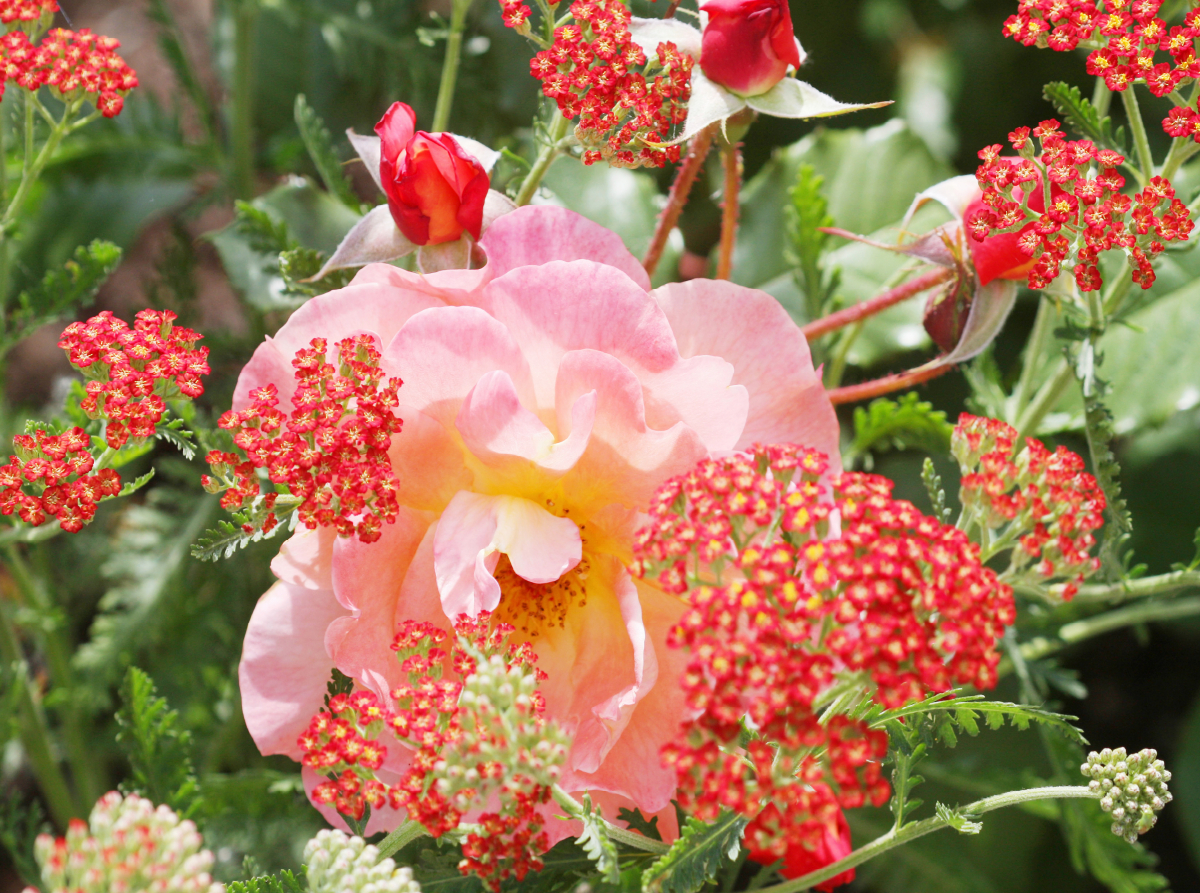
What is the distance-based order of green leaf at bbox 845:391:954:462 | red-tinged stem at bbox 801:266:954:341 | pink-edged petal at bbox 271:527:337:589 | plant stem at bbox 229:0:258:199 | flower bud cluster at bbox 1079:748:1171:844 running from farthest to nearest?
plant stem at bbox 229:0:258:199 < green leaf at bbox 845:391:954:462 < red-tinged stem at bbox 801:266:954:341 < pink-edged petal at bbox 271:527:337:589 < flower bud cluster at bbox 1079:748:1171:844

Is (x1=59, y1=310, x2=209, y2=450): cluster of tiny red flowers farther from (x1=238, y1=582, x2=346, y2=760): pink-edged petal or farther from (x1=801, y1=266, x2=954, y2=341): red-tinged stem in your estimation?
(x1=801, y1=266, x2=954, y2=341): red-tinged stem

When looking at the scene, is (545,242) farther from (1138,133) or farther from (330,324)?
(1138,133)

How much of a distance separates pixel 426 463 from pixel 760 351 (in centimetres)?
23

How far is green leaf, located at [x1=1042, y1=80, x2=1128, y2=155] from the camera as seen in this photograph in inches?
28.4

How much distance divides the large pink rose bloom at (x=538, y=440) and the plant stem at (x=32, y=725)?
0.41 metres

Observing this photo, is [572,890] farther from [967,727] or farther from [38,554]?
[38,554]

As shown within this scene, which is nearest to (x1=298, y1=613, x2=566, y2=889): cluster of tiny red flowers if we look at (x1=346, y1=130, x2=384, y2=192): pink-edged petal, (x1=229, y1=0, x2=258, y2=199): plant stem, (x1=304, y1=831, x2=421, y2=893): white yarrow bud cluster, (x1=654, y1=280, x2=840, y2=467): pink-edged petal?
(x1=304, y1=831, x2=421, y2=893): white yarrow bud cluster

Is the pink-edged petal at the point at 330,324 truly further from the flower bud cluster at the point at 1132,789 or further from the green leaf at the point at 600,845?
the flower bud cluster at the point at 1132,789

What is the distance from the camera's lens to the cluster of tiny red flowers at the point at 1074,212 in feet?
2.03

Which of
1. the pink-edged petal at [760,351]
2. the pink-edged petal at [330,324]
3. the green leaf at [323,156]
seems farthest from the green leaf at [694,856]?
the green leaf at [323,156]

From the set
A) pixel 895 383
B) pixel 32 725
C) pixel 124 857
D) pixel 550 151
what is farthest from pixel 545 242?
pixel 32 725

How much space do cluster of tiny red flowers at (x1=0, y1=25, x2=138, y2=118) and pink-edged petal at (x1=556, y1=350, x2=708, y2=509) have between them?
0.38 m

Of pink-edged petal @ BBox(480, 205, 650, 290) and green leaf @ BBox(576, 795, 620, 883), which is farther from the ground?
pink-edged petal @ BBox(480, 205, 650, 290)

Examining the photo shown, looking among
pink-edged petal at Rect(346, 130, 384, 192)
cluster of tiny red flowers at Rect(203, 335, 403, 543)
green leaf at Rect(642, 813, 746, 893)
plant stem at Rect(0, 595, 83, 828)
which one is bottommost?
plant stem at Rect(0, 595, 83, 828)
